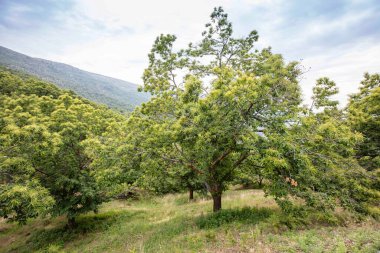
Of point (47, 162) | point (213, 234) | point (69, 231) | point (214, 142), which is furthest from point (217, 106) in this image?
point (69, 231)

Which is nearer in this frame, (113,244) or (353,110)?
(113,244)

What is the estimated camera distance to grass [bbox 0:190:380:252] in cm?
672

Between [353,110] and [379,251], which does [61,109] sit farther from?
[353,110]

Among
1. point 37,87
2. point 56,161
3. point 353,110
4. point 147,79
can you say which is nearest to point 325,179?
point 353,110

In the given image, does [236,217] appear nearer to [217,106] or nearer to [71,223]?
[217,106]

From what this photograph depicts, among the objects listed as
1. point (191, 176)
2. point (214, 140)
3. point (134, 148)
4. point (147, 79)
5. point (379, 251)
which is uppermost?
point (147, 79)

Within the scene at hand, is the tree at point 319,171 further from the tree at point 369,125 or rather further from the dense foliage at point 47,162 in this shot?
the dense foliage at point 47,162

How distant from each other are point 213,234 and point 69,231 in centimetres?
1321

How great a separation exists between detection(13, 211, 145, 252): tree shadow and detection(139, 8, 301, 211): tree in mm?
9672

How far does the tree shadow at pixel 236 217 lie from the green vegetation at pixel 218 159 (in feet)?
0.24

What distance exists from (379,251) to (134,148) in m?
9.68

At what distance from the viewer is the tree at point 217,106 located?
791 centimetres

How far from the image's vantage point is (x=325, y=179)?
30.7 ft

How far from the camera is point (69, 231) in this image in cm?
1593
